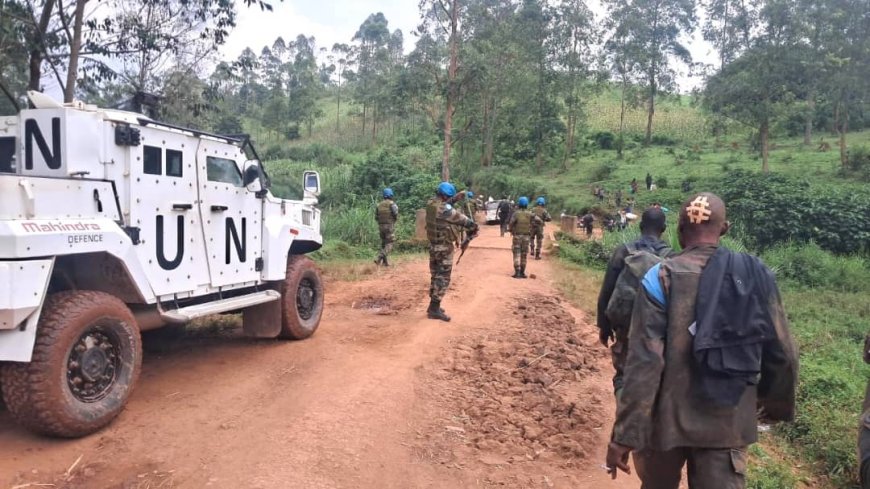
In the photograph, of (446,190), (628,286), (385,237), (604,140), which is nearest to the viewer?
(628,286)

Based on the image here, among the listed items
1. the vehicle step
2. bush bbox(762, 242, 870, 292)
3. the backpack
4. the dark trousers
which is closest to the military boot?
the vehicle step

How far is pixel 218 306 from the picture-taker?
19.1 feet

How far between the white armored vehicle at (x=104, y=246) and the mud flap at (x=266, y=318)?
25cm

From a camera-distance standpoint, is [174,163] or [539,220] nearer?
[174,163]

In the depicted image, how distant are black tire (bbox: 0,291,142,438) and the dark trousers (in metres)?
3.70

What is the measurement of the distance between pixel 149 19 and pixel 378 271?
680 cm

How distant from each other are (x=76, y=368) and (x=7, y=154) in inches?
75.3

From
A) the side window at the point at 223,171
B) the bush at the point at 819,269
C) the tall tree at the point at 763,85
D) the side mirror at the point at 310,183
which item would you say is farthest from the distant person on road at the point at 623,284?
the tall tree at the point at 763,85

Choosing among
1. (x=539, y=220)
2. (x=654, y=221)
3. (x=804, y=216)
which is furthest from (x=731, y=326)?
(x=804, y=216)

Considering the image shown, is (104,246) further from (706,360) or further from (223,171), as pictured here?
(706,360)

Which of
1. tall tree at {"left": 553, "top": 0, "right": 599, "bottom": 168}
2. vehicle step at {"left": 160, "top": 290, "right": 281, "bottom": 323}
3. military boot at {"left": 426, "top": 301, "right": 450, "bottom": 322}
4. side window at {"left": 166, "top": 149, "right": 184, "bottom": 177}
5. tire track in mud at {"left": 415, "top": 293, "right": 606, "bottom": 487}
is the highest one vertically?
tall tree at {"left": 553, "top": 0, "right": 599, "bottom": 168}

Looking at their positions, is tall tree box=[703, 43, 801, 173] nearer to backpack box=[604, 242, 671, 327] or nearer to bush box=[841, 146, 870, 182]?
bush box=[841, 146, 870, 182]

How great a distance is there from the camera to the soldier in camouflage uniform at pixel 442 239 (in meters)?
8.34

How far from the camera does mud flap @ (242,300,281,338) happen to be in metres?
6.84
